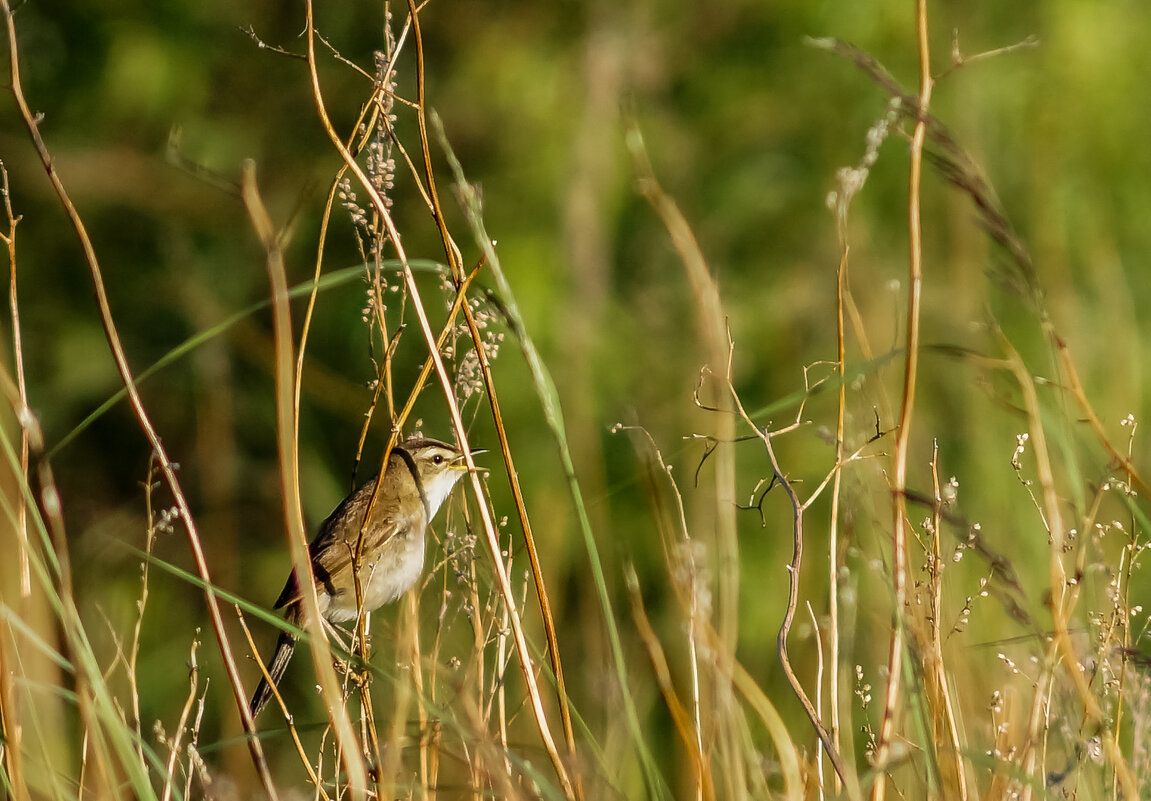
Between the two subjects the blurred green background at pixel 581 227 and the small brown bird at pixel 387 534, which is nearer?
the small brown bird at pixel 387 534

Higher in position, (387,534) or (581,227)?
(581,227)

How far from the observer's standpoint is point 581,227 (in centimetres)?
762

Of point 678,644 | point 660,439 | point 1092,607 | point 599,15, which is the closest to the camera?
point 1092,607

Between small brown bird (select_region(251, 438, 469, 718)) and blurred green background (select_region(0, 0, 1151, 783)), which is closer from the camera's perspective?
small brown bird (select_region(251, 438, 469, 718))

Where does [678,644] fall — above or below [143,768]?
below

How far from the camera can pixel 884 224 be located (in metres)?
7.60

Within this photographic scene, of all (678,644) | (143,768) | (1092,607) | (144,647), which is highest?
(1092,607)

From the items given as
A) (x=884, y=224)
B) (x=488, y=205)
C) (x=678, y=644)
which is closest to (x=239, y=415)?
(x=488, y=205)

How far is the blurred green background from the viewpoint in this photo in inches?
279

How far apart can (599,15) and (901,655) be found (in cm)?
720

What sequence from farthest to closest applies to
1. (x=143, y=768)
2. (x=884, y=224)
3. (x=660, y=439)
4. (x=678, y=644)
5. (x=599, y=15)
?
(x=599, y=15) < (x=884, y=224) < (x=660, y=439) < (x=678, y=644) < (x=143, y=768)

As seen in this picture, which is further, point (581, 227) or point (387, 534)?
point (581, 227)

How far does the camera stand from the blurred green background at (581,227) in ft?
23.3

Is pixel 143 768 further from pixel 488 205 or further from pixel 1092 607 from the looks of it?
pixel 488 205
